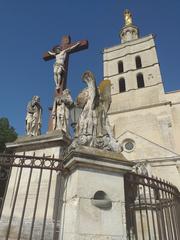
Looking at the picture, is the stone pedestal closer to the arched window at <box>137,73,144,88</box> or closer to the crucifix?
the crucifix

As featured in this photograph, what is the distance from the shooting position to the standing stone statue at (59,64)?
8125mm

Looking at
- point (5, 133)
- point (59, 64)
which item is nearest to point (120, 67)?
point (5, 133)

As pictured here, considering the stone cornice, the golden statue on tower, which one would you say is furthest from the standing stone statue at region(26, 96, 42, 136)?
the golden statue on tower

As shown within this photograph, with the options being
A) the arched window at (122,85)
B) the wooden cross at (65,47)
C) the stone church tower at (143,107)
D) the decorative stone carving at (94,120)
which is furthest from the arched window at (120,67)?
the decorative stone carving at (94,120)

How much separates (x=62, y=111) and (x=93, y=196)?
12.2 ft

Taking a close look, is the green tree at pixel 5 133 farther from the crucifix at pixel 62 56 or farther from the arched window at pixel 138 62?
the arched window at pixel 138 62

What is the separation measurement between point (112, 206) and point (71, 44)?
7031mm

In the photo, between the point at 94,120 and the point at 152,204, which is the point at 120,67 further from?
the point at 152,204

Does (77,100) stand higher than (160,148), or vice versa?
(160,148)

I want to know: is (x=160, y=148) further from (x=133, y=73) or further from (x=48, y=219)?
(x=48, y=219)

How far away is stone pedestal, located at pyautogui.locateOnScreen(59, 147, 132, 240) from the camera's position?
323 centimetres

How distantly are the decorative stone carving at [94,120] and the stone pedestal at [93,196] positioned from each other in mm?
316

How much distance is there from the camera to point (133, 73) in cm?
3822

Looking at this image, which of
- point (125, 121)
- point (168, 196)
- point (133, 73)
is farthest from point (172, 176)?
point (168, 196)
